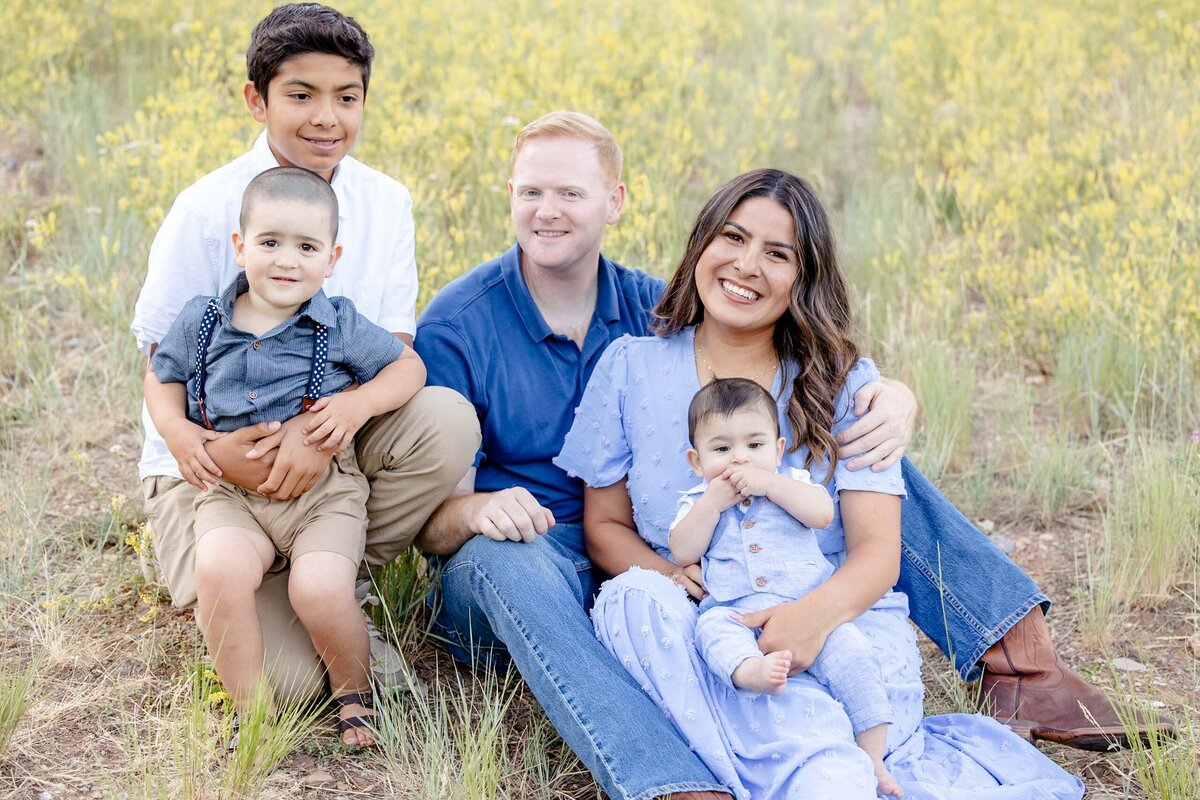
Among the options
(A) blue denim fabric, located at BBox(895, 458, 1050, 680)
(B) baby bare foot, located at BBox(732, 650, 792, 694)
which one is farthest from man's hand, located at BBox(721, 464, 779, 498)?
(A) blue denim fabric, located at BBox(895, 458, 1050, 680)

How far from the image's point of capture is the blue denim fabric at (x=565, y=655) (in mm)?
2482

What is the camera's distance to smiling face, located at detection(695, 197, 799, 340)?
293 cm

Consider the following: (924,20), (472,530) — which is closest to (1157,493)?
(472,530)

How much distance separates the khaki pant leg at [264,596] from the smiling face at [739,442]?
1.09 meters

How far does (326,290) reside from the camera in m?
3.15

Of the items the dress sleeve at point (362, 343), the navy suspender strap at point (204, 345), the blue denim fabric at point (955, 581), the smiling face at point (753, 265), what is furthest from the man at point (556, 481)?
the navy suspender strap at point (204, 345)

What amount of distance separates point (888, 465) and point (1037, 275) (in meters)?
2.70

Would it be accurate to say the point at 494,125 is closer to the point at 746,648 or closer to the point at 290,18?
the point at 290,18

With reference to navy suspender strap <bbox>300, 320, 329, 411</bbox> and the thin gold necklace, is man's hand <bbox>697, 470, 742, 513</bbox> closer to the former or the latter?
the thin gold necklace

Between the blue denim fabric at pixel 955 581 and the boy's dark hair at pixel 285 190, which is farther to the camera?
the blue denim fabric at pixel 955 581

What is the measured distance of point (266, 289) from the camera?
2.81 metres

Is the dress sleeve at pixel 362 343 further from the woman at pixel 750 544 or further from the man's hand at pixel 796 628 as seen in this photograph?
the man's hand at pixel 796 628

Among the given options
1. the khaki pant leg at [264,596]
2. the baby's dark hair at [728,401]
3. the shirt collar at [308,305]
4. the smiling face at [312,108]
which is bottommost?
the khaki pant leg at [264,596]

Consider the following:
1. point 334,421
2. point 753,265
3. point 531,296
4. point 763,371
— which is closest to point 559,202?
point 531,296
